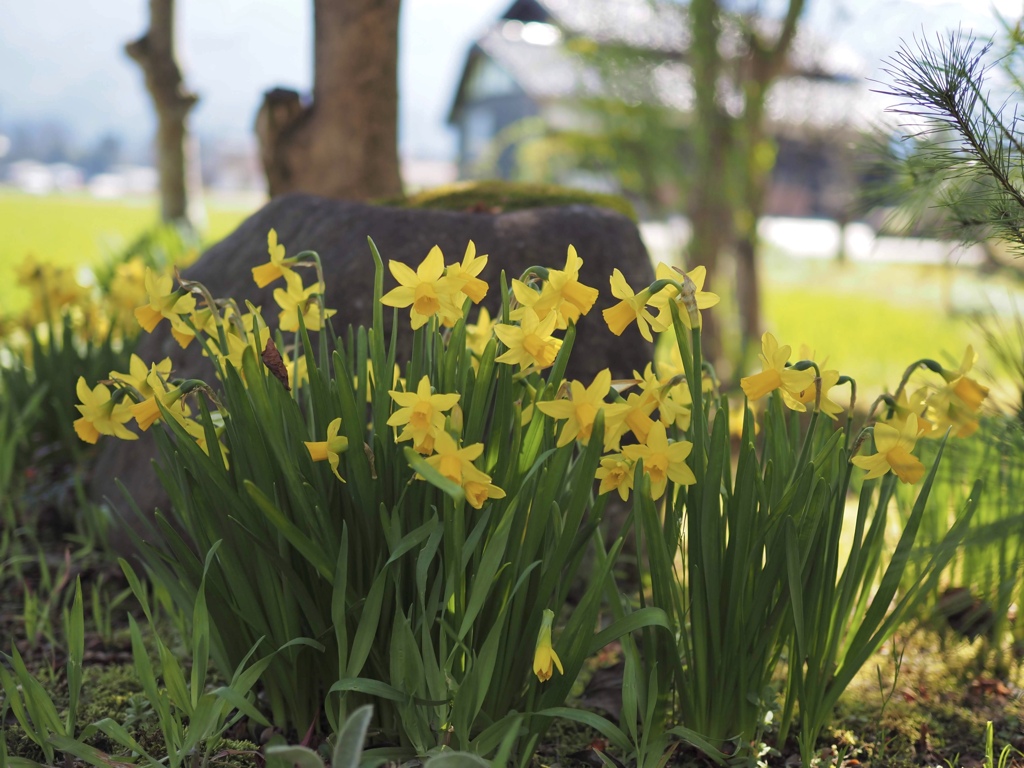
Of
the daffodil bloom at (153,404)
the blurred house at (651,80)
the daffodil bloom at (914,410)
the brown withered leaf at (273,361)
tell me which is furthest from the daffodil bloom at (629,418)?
the blurred house at (651,80)

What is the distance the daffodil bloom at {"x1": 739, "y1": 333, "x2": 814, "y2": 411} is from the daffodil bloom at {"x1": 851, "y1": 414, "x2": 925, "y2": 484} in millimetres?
119

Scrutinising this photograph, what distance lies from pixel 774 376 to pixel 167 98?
697 cm

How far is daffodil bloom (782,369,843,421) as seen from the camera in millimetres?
1224

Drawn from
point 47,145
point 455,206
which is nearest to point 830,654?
point 455,206

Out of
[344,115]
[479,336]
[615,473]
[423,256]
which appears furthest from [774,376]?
[344,115]

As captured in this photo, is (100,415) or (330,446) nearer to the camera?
(330,446)

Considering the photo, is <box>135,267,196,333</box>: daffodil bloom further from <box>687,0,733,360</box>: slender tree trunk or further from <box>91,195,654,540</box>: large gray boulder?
<box>687,0,733,360</box>: slender tree trunk

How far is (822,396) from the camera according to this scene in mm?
1254

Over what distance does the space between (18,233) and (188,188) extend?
12788 mm

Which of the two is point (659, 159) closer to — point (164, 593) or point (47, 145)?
point (164, 593)

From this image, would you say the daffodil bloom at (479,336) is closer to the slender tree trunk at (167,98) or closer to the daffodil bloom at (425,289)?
the daffodil bloom at (425,289)

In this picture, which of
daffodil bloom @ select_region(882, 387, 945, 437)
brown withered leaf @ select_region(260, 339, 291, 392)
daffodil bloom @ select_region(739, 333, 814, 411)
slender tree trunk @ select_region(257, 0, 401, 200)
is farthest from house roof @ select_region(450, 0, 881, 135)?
brown withered leaf @ select_region(260, 339, 291, 392)

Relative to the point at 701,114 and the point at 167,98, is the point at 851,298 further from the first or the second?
the point at 167,98

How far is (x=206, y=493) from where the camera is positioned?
125 centimetres
